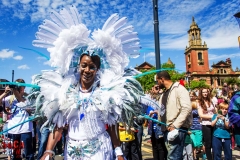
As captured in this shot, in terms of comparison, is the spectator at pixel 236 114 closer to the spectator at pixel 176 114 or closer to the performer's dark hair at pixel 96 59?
the spectator at pixel 176 114

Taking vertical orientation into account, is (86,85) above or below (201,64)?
below

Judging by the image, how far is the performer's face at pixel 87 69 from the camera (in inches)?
91.4

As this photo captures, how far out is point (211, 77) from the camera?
231 ft

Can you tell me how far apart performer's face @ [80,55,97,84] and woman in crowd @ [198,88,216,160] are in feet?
11.3

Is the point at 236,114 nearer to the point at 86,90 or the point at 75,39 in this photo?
the point at 86,90

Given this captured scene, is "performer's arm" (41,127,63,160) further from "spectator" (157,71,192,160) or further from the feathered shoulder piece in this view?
"spectator" (157,71,192,160)

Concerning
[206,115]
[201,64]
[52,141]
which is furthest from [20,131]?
[201,64]

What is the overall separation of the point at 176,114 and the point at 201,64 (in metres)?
69.2

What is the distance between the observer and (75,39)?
92.7 inches

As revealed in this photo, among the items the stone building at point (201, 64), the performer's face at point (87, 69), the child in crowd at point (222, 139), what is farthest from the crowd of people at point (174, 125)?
the stone building at point (201, 64)

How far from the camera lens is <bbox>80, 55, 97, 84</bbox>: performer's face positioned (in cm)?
232

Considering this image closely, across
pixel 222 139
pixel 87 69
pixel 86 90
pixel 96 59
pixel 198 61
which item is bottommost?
pixel 222 139

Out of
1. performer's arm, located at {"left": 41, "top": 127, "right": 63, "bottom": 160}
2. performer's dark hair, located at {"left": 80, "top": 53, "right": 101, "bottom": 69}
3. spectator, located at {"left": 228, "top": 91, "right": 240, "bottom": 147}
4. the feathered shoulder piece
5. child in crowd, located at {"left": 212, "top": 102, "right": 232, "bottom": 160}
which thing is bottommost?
child in crowd, located at {"left": 212, "top": 102, "right": 232, "bottom": 160}

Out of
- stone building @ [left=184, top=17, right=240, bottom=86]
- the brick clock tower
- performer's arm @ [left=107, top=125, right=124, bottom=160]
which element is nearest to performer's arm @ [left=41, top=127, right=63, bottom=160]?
performer's arm @ [left=107, top=125, right=124, bottom=160]
